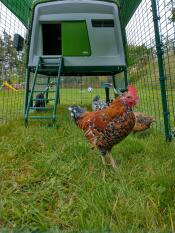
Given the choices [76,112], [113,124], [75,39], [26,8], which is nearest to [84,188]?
[113,124]

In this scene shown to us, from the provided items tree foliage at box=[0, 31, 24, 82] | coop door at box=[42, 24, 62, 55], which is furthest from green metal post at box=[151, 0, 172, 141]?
coop door at box=[42, 24, 62, 55]

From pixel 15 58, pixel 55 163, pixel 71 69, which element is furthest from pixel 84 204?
pixel 15 58

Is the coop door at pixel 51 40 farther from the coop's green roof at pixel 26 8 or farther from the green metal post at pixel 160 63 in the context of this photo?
the green metal post at pixel 160 63

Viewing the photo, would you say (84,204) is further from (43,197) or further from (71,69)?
(71,69)

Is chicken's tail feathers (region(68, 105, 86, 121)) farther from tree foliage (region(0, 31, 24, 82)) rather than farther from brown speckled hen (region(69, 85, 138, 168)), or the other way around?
tree foliage (region(0, 31, 24, 82))

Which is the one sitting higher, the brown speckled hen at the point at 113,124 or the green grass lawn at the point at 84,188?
the brown speckled hen at the point at 113,124

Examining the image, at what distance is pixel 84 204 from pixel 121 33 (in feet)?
17.0

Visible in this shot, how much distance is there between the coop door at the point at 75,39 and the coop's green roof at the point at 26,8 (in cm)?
80

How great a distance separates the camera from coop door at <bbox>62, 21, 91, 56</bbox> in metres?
6.91

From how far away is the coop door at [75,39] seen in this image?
22.7 ft

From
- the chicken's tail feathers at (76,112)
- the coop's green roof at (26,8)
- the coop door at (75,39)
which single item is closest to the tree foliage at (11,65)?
the coop's green roof at (26,8)

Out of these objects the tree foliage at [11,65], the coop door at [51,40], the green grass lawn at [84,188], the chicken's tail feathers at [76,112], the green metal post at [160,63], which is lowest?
the green grass lawn at [84,188]

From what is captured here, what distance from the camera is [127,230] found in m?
1.96

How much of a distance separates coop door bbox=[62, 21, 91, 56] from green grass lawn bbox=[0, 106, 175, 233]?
3.22 m
